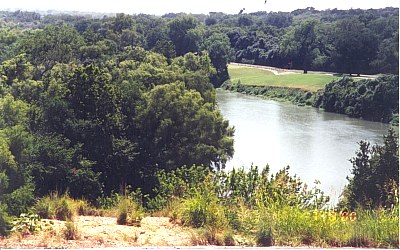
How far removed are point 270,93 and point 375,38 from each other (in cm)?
982

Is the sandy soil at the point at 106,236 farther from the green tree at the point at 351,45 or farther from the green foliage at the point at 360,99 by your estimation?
Result: the green tree at the point at 351,45

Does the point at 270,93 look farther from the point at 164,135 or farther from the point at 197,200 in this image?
the point at 197,200

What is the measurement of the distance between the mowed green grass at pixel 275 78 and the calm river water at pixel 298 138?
2592 mm

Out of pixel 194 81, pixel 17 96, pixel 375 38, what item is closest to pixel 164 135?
pixel 194 81

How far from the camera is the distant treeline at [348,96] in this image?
81.6ft

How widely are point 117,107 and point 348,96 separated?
19.4 m

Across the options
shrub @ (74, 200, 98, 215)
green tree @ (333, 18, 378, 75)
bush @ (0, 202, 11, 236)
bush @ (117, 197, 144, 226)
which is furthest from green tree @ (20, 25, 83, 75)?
bush @ (0, 202, 11, 236)

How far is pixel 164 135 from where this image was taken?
15.6m

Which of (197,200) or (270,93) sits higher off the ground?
(197,200)

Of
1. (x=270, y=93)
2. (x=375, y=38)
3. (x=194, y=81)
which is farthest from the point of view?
(x=270, y=93)

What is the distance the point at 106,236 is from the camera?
3801mm

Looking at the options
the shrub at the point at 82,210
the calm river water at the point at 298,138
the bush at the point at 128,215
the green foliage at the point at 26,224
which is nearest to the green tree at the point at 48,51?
the calm river water at the point at 298,138

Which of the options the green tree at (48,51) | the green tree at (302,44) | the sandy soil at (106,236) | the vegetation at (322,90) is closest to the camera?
the sandy soil at (106,236)

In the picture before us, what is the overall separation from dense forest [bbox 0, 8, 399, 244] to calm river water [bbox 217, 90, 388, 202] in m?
1.34
